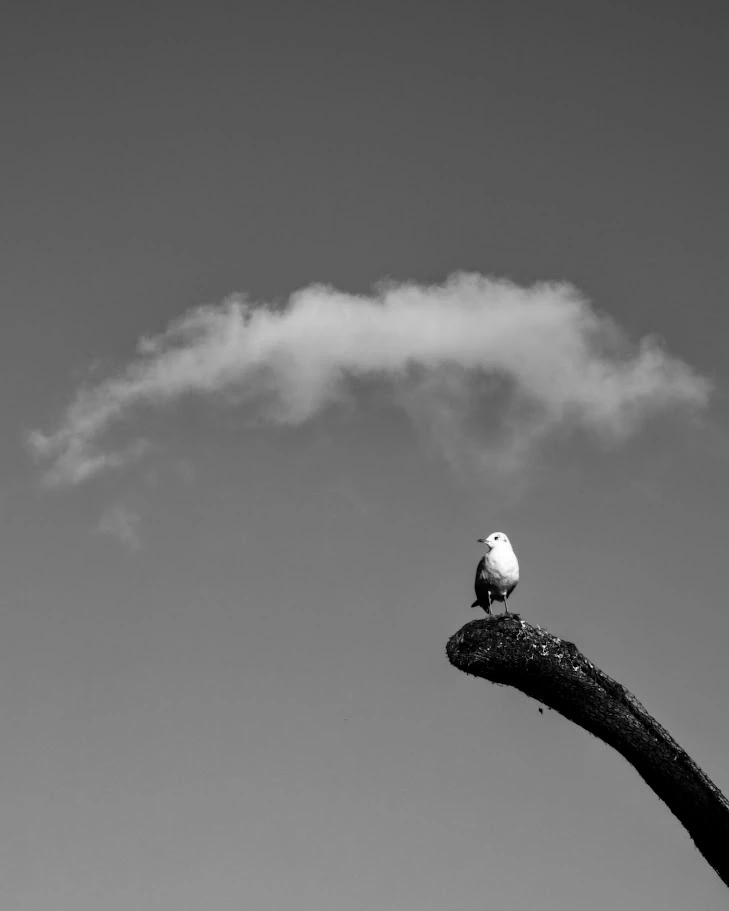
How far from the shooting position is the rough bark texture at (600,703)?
54.2ft

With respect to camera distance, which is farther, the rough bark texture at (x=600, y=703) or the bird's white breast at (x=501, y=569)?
the bird's white breast at (x=501, y=569)

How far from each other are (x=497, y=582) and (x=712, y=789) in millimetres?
4460

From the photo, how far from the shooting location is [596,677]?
1675 cm

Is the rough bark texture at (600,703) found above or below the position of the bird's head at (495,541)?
below

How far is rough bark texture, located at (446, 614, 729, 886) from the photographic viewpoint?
1653 cm

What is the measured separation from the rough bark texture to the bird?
1776 mm

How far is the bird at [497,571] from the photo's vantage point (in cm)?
1866

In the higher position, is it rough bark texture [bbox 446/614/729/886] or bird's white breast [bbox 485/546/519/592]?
bird's white breast [bbox 485/546/519/592]

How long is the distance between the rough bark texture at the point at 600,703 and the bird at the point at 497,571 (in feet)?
5.83

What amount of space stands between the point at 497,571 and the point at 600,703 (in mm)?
2858

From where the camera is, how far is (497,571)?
733 inches

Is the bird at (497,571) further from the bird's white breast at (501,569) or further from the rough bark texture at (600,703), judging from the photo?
the rough bark texture at (600,703)

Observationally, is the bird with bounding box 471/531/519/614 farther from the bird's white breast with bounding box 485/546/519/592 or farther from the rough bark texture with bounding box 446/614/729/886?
the rough bark texture with bounding box 446/614/729/886

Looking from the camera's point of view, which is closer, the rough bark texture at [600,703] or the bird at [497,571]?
the rough bark texture at [600,703]
